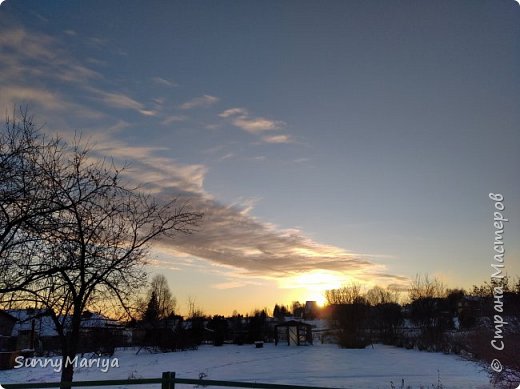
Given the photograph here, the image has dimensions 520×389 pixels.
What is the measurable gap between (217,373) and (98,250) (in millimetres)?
21349

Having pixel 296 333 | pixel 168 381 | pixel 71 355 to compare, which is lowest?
pixel 296 333

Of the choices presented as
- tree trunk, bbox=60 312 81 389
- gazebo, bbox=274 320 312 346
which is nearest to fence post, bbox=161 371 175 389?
tree trunk, bbox=60 312 81 389

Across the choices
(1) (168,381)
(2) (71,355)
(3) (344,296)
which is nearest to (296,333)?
(3) (344,296)

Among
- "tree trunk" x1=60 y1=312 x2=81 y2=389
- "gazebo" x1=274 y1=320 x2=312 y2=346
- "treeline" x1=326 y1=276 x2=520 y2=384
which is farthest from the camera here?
"gazebo" x1=274 y1=320 x2=312 y2=346

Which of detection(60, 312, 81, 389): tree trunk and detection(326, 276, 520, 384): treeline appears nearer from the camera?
detection(60, 312, 81, 389): tree trunk

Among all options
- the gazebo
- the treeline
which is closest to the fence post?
the treeline

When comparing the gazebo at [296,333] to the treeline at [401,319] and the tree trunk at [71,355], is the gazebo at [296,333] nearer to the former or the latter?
the treeline at [401,319]

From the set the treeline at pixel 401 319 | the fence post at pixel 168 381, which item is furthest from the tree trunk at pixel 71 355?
the treeline at pixel 401 319

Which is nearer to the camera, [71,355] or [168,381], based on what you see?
[168,381]

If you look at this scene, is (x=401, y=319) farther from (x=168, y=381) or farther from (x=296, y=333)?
(x=168, y=381)

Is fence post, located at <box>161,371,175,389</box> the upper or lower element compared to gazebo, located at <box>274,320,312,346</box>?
upper

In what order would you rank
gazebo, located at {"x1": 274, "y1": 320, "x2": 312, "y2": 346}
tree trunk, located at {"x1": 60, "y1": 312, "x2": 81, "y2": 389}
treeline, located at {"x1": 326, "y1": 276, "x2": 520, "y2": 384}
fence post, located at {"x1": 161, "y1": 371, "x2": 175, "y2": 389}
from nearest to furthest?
fence post, located at {"x1": 161, "y1": 371, "x2": 175, "y2": 389}
tree trunk, located at {"x1": 60, "y1": 312, "x2": 81, "y2": 389}
treeline, located at {"x1": 326, "y1": 276, "x2": 520, "y2": 384}
gazebo, located at {"x1": 274, "y1": 320, "x2": 312, "y2": 346}

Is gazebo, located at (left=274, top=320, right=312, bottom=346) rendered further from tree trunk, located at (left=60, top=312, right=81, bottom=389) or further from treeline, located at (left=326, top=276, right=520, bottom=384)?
tree trunk, located at (left=60, top=312, right=81, bottom=389)

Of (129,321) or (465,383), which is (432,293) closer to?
(465,383)
